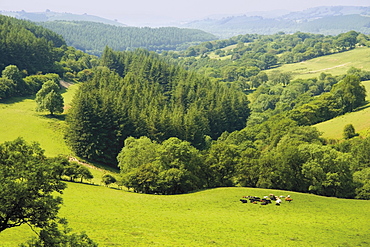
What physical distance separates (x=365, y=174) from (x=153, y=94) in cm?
9075

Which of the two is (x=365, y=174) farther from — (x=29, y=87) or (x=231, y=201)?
(x=29, y=87)

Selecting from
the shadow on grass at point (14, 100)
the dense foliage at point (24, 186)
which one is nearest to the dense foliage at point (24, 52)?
the shadow on grass at point (14, 100)

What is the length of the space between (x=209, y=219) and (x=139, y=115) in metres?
66.9

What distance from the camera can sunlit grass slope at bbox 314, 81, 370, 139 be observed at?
10426 centimetres

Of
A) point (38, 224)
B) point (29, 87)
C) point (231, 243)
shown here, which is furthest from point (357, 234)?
point (29, 87)

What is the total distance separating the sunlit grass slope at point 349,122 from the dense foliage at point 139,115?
42077 mm

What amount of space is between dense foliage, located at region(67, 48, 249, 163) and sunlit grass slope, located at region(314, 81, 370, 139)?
4208 centimetres

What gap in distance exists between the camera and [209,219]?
46.9m

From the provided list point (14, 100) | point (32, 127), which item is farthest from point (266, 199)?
point (14, 100)

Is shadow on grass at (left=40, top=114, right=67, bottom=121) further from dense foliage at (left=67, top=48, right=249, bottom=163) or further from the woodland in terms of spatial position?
dense foliage at (left=67, top=48, right=249, bottom=163)

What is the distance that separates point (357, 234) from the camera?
4362 centimetres

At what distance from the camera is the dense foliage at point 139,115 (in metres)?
96.2

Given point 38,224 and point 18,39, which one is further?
point 18,39

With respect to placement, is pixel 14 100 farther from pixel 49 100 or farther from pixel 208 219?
pixel 208 219
